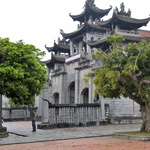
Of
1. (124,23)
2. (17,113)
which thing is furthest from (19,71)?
(124,23)

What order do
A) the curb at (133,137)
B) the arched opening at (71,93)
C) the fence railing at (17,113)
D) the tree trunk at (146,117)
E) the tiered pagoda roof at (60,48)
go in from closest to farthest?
the curb at (133,137)
the tree trunk at (146,117)
the fence railing at (17,113)
the arched opening at (71,93)
the tiered pagoda roof at (60,48)

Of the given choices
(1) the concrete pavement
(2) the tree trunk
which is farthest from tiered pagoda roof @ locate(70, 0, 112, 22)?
Answer: (2) the tree trunk

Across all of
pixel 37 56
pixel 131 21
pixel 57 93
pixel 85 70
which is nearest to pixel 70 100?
pixel 57 93

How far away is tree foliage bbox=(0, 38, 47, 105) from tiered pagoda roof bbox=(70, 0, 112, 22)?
2879 centimetres

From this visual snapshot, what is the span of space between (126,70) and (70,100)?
2686cm

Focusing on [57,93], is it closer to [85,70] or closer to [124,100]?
[85,70]

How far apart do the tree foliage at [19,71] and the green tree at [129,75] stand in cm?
374

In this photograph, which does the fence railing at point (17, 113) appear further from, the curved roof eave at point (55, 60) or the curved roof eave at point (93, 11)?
the curved roof eave at point (93, 11)

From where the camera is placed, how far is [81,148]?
10.2 meters

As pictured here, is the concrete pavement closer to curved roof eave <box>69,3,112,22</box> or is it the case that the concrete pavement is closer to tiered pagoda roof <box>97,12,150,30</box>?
tiered pagoda roof <box>97,12,150,30</box>

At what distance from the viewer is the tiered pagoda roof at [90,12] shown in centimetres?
4303

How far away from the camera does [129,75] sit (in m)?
13.9

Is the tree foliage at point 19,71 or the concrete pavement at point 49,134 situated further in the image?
the tree foliage at point 19,71

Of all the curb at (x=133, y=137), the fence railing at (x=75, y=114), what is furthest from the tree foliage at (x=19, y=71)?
the fence railing at (x=75, y=114)
